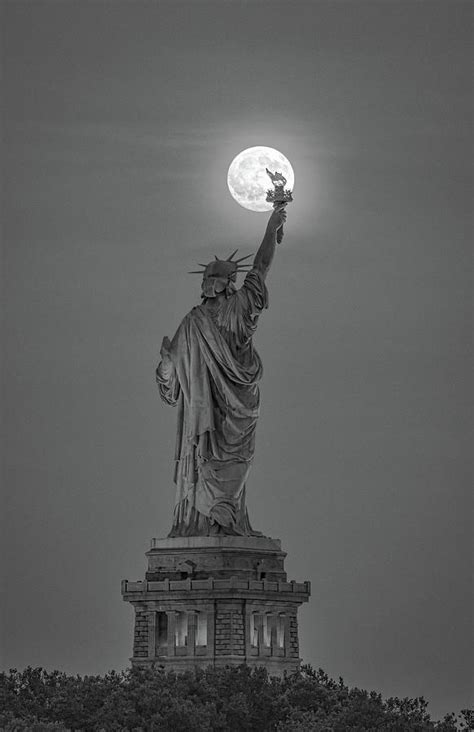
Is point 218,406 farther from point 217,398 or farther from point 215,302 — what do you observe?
point 215,302

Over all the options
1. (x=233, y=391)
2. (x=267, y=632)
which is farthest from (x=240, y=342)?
(x=267, y=632)

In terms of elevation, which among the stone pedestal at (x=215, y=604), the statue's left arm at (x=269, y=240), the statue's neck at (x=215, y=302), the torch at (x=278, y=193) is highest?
the torch at (x=278, y=193)

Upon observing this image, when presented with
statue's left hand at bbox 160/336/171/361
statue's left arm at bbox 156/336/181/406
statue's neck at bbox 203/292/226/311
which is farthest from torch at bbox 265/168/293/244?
statue's left arm at bbox 156/336/181/406

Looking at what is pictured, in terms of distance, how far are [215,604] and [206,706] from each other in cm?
558

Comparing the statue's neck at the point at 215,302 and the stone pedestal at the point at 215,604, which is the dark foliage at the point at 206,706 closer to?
the stone pedestal at the point at 215,604

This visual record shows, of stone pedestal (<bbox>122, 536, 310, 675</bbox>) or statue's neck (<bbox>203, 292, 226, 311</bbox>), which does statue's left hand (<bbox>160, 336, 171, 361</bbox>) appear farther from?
stone pedestal (<bbox>122, 536, 310, 675</bbox>)

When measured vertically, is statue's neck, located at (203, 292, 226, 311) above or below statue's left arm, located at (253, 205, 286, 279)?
below

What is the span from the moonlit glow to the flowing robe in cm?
333

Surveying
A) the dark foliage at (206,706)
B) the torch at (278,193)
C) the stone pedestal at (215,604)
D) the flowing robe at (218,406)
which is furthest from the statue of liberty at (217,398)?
the dark foliage at (206,706)

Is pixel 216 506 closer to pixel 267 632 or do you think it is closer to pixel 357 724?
pixel 267 632

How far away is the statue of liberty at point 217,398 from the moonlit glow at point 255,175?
3.03 meters

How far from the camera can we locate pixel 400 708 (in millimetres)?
79875

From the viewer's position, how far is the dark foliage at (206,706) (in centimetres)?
7525

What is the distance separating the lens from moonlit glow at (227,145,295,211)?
8625 cm
